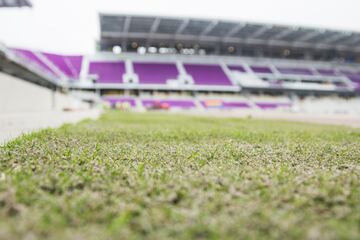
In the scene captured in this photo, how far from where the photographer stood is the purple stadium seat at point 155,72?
173ft

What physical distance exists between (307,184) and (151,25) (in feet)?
160

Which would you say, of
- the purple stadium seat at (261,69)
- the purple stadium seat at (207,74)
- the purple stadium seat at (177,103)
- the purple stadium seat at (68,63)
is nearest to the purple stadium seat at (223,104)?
the purple stadium seat at (177,103)

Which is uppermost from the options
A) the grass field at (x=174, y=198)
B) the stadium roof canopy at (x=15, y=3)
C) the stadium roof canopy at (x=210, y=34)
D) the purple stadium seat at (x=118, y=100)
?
the stadium roof canopy at (x=210, y=34)

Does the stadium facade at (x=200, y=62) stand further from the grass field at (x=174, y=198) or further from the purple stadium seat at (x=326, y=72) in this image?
the grass field at (x=174, y=198)

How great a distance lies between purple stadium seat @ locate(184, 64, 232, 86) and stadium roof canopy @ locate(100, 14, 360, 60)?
3.78 meters

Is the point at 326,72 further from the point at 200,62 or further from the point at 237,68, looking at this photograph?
the point at 200,62

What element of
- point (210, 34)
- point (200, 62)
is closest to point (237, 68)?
point (200, 62)

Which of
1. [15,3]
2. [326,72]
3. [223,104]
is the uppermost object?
[326,72]

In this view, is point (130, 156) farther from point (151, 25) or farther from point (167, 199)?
point (151, 25)

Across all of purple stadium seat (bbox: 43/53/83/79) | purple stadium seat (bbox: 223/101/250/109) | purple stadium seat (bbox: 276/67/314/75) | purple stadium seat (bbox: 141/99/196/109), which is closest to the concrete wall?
purple stadium seat (bbox: 141/99/196/109)

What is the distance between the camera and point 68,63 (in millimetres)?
55344

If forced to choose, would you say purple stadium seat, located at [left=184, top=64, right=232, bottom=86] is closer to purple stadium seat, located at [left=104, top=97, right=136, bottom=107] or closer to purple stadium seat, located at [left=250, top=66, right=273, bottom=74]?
purple stadium seat, located at [left=250, top=66, right=273, bottom=74]

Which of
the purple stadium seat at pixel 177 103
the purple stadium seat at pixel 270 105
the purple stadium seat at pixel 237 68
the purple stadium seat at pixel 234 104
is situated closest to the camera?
the purple stadium seat at pixel 177 103

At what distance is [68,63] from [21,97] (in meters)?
37.3
